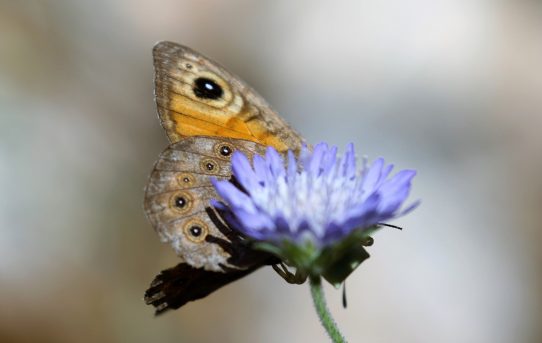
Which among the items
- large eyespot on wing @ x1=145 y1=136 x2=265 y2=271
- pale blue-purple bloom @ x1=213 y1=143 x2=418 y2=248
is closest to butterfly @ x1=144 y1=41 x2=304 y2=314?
large eyespot on wing @ x1=145 y1=136 x2=265 y2=271

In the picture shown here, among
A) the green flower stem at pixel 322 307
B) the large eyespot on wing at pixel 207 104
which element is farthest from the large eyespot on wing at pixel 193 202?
the green flower stem at pixel 322 307

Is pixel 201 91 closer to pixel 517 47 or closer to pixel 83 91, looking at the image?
pixel 83 91

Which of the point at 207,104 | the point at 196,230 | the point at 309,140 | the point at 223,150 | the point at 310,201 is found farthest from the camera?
the point at 309,140

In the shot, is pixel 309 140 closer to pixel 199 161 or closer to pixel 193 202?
pixel 199 161

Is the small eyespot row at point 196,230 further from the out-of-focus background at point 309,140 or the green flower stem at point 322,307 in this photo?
the out-of-focus background at point 309,140

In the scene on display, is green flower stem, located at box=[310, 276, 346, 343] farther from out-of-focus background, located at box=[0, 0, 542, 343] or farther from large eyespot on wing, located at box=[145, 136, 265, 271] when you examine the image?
out-of-focus background, located at box=[0, 0, 542, 343]

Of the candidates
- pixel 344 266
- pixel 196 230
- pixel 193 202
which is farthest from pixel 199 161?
pixel 344 266
